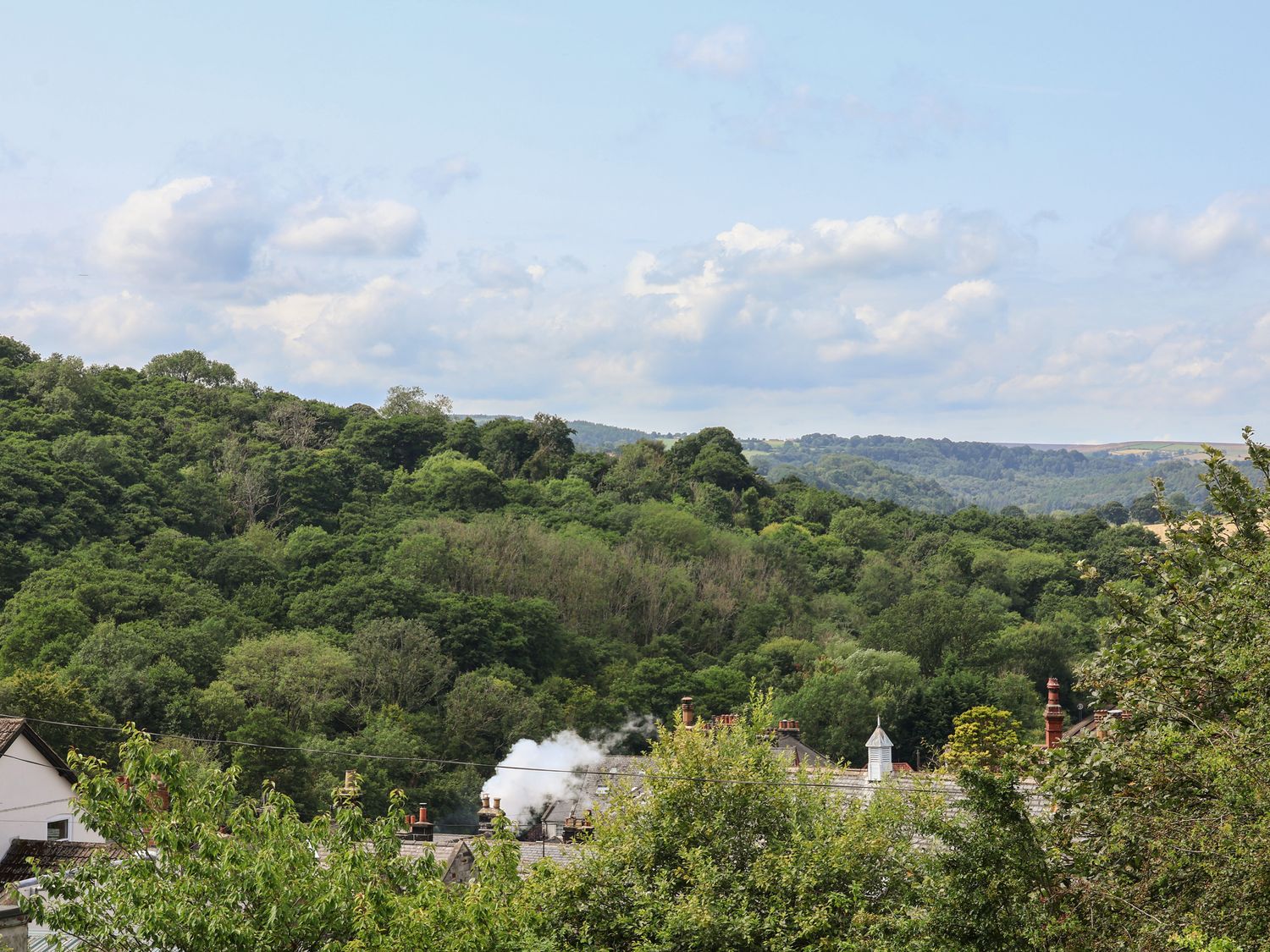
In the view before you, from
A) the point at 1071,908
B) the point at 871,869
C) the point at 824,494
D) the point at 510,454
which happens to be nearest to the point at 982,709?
the point at 871,869

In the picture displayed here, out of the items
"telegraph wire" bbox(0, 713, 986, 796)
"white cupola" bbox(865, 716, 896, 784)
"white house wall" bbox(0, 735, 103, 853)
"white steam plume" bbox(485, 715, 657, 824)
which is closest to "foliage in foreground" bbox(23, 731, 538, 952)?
"telegraph wire" bbox(0, 713, 986, 796)

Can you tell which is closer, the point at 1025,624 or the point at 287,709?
the point at 287,709

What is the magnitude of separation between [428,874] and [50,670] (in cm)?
3747

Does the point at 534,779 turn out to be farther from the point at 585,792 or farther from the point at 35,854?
the point at 35,854

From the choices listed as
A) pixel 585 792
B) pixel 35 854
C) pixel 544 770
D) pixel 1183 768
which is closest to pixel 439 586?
pixel 585 792

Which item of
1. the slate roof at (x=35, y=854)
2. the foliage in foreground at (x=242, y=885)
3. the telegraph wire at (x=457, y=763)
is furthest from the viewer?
the slate roof at (x=35, y=854)

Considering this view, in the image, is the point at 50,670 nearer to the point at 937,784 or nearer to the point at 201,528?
the point at 201,528

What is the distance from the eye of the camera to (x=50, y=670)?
4841 cm

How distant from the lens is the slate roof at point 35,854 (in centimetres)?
2159

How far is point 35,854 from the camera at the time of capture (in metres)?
22.5

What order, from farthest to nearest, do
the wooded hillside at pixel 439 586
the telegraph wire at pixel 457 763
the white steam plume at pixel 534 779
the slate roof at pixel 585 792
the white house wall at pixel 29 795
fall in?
the wooded hillside at pixel 439 586 → the white steam plume at pixel 534 779 → the slate roof at pixel 585 792 → the white house wall at pixel 29 795 → the telegraph wire at pixel 457 763

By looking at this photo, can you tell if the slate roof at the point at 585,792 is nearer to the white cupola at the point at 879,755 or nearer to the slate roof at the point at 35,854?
the white cupola at the point at 879,755

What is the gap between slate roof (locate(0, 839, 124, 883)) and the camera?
21594mm

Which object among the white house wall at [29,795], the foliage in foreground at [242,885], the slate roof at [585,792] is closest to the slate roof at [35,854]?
the white house wall at [29,795]
